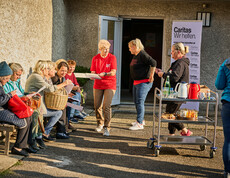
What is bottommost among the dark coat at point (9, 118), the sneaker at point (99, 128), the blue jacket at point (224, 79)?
the sneaker at point (99, 128)

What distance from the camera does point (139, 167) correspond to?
182 inches

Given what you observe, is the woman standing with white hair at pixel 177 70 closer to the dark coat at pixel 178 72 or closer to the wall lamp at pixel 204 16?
the dark coat at pixel 178 72

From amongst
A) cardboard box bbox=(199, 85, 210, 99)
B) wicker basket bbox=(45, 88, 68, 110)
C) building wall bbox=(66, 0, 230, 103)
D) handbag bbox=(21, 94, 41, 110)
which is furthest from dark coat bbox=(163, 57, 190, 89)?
building wall bbox=(66, 0, 230, 103)

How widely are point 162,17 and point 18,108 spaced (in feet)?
21.5

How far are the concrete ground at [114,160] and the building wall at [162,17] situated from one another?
4.10 metres

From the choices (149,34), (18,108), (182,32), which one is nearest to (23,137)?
(18,108)

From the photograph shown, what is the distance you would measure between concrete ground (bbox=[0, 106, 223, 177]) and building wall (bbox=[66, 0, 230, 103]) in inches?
161

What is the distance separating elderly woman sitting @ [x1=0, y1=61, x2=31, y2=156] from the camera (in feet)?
15.2

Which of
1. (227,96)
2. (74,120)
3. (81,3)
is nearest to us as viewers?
(227,96)

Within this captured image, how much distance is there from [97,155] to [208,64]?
6135 millimetres

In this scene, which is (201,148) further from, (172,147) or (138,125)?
(138,125)

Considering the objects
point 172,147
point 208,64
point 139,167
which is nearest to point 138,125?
point 172,147

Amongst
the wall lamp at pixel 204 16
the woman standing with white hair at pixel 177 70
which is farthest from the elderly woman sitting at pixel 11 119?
the wall lamp at pixel 204 16

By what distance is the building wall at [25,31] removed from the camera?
5.92m
